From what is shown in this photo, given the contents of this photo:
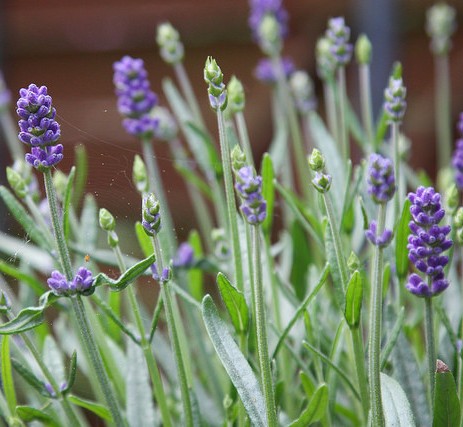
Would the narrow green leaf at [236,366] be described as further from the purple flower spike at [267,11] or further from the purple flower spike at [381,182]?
the purple flower spike at [267,11]

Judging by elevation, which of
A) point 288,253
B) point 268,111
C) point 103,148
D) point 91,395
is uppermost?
point 268,111

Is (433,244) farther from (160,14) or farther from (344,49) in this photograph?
(160,14)

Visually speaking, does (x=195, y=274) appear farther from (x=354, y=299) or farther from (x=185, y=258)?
(x=354, y=299)

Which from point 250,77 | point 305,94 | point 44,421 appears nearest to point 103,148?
point 44,421

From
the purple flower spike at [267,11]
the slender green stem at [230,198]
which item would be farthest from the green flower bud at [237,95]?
the purple flower spike at [267,11]

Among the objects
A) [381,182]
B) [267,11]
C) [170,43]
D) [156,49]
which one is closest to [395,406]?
[381,182]

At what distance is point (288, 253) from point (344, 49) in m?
0.25

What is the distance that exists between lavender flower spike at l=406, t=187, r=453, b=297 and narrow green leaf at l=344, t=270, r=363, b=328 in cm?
3

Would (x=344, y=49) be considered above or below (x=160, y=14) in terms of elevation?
below

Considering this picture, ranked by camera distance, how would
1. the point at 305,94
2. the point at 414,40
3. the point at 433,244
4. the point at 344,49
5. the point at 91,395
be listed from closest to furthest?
the point at 433,244
the point at 344,49
the point at 91,395
the point at 305,94
the point at 414,40

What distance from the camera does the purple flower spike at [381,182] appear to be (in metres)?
0.48

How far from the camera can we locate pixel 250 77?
7.89ft

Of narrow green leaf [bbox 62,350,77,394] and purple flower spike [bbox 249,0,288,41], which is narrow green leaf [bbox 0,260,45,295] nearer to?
narrow green leaf [bbox 62,350,77,394]

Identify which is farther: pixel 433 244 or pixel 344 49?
pixel 344 49
